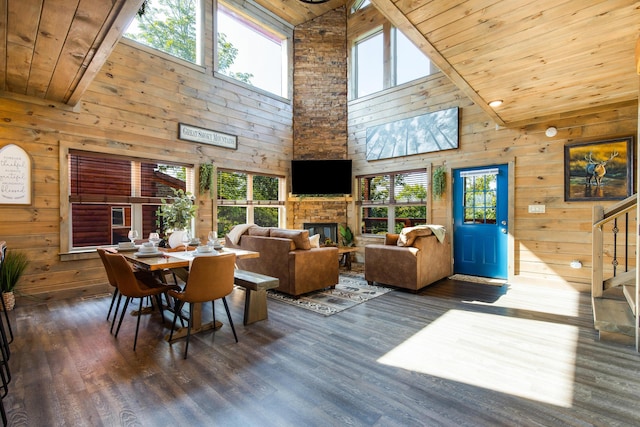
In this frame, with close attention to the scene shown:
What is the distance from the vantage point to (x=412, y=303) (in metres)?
3.93

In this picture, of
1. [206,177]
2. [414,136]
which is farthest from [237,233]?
[414,136]

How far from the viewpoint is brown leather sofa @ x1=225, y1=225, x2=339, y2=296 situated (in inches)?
161

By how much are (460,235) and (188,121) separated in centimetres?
534

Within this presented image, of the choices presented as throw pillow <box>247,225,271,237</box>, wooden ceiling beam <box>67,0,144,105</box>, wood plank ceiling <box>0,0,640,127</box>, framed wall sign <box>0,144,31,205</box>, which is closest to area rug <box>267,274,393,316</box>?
throw pillow <box>247,225,271,237</box>

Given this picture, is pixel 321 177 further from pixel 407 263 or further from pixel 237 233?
pixel 407 263

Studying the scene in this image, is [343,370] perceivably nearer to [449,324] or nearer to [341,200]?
[449,324]

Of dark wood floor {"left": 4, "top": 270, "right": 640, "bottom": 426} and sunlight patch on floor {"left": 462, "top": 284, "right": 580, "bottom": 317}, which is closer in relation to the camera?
dark wood floor {"left": 4, "top": 270, "right": 640, "bottom": 426}

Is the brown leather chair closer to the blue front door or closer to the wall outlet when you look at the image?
the blue front door

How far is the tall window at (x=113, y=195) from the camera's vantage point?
4.40 metres

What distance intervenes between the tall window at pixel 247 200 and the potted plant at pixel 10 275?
2822mm

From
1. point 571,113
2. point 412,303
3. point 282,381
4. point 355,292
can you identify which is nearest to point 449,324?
point 412,303

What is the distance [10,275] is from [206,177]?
2863mm

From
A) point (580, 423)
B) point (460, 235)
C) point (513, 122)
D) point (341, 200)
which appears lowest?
point (580, 423)

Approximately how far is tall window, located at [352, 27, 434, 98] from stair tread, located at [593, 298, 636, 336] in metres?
4.62
